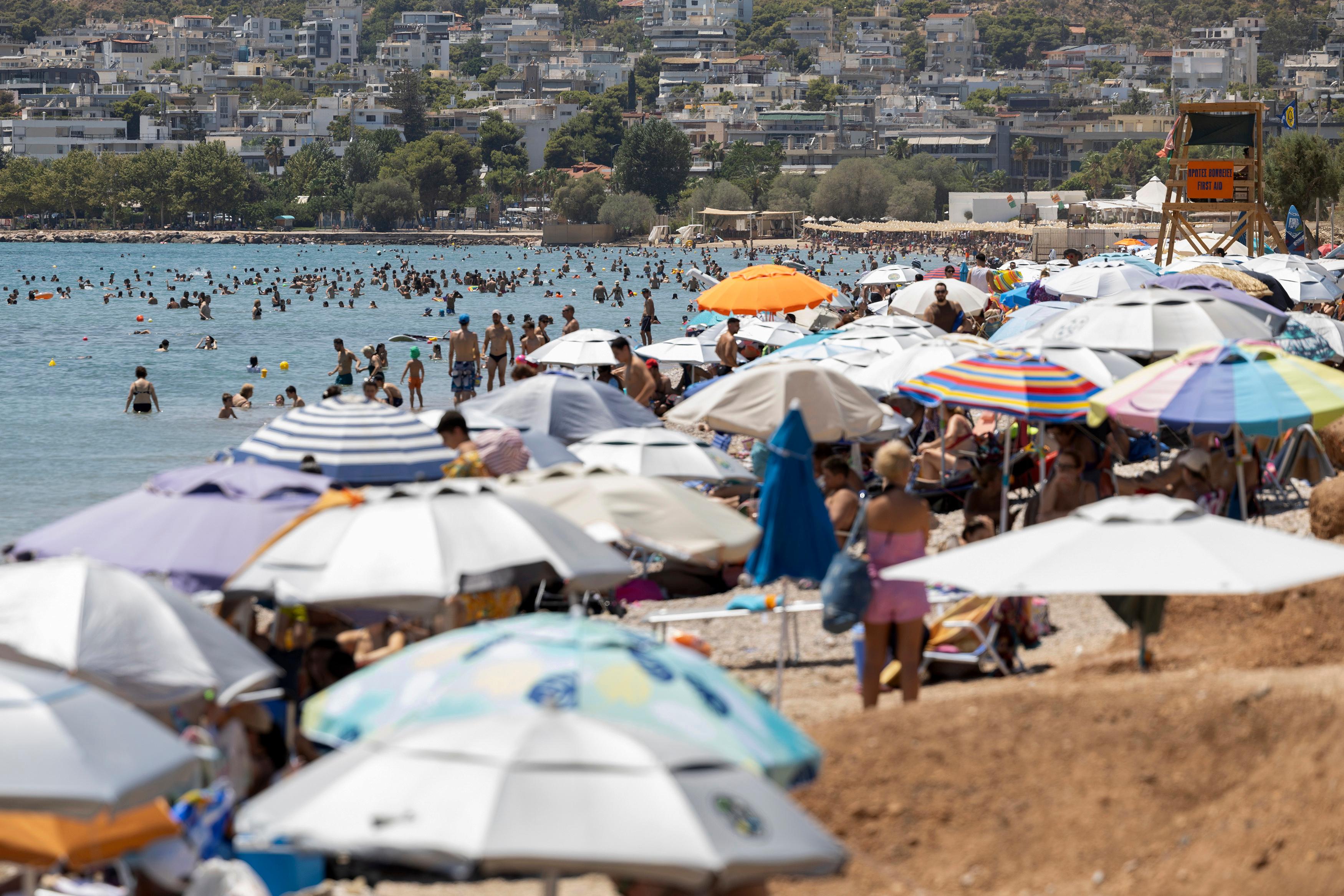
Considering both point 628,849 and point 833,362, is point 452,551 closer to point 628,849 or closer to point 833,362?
point 628,849

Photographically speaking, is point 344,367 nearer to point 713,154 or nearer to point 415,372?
point 415,372

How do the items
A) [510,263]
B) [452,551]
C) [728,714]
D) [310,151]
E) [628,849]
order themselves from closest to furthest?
[628,849] → [728,714] → [452,551] → [510,263] → [310,151]

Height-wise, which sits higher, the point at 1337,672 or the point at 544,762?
the point at 544,762

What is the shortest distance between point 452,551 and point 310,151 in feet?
503

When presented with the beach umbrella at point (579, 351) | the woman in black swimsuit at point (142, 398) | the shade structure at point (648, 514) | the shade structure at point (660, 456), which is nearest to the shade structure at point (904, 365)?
the shade structure at point (660, 456)

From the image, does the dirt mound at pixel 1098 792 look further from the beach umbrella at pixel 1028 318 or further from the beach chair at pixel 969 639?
the beach umbrella at pixel 1028 318

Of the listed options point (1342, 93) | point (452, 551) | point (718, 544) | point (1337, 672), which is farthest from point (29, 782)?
point (1342, 93)

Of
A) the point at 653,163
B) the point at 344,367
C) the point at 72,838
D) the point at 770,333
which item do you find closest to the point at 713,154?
the point at 653,163

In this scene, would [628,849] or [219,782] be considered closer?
[628,849]

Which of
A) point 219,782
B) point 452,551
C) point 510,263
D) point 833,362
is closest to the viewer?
point 219,782

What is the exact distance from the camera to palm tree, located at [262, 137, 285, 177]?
6388 inches

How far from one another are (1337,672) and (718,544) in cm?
317

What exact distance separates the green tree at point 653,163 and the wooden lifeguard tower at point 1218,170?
115 metres

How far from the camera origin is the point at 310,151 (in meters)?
154
